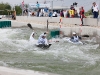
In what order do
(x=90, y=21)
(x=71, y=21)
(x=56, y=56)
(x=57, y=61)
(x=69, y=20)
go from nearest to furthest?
(x=57, y=61)
(x=56, y=56)
(x=90, y=21)
(x=71, y=21)
(x=69, y=20)

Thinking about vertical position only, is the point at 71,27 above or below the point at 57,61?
above

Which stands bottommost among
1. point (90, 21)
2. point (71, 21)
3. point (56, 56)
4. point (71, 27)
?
point (56, 56)

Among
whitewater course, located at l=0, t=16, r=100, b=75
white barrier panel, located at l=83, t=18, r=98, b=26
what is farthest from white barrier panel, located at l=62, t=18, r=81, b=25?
white barrier panel, located at l=83, t=18, r=98, b=26

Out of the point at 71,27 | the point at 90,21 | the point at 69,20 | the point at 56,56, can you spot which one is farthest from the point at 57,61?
the point at 69,20

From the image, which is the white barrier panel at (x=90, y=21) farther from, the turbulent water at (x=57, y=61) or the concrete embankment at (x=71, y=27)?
the turbulent water at (x=57, y=61)

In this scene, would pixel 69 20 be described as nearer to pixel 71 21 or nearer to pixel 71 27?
pixel 71 21

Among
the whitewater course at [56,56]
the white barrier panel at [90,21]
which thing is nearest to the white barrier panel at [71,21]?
the whitewater course at [56,56]

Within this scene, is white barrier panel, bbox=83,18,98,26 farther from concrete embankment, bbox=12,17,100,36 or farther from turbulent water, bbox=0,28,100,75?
turbulent water, bbox=0,28,100,75

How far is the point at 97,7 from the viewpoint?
20.4 meters

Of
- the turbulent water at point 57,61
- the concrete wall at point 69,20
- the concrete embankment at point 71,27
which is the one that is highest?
the concrete wall at point 69,20

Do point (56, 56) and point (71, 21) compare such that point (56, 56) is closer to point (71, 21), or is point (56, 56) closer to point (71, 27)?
point (71, 27)

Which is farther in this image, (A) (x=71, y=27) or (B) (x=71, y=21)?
(B) (x=71, y=21)

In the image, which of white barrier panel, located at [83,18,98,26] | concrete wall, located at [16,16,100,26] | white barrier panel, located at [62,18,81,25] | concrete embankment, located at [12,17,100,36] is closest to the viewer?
concrete embankment, located at [12,17,100,36]

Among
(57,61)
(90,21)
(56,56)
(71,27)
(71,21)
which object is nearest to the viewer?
(57,61)
